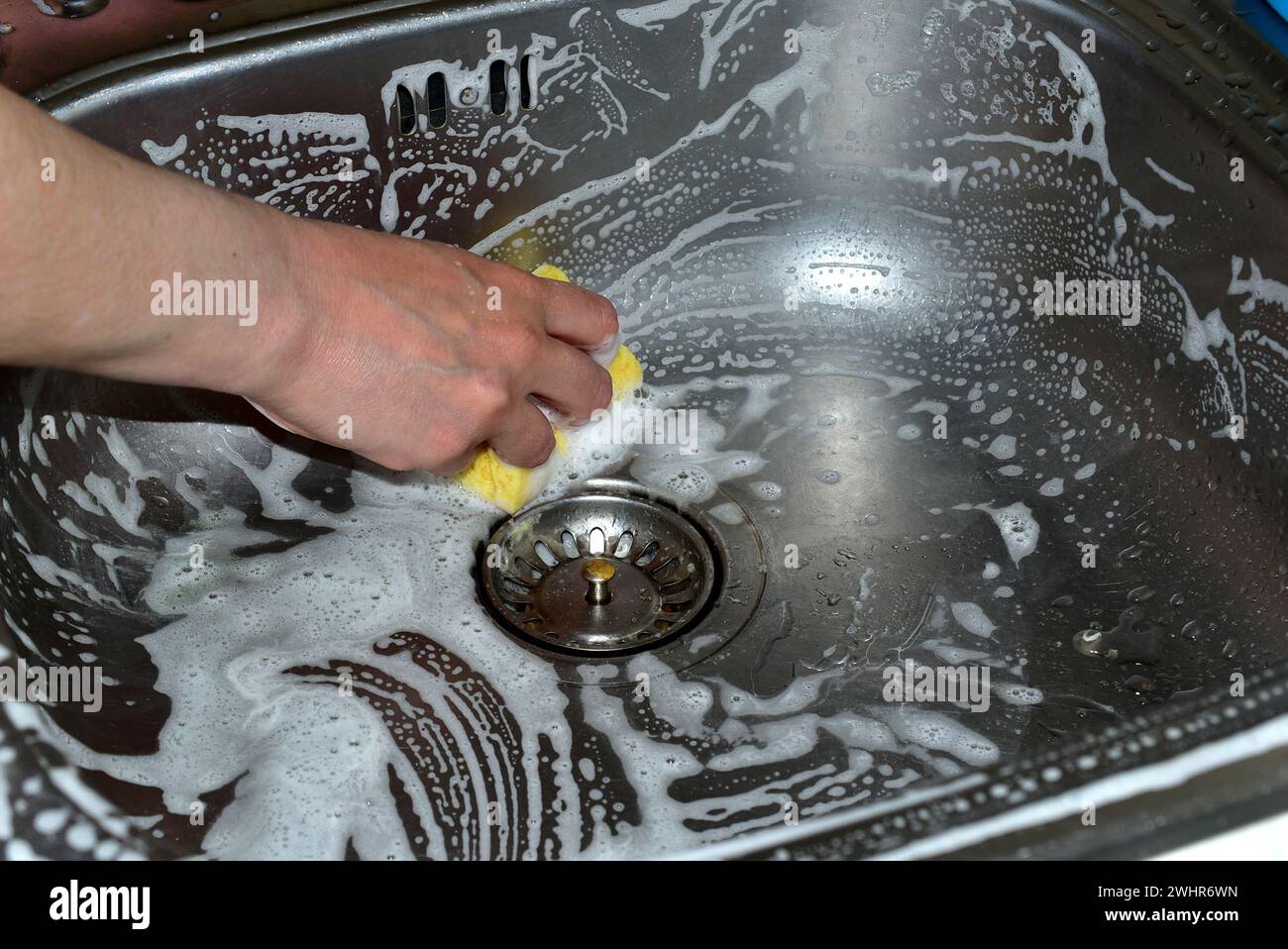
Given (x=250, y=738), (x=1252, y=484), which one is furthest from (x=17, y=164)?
(x=1252, y=484)

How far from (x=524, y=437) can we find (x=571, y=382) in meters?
0.05

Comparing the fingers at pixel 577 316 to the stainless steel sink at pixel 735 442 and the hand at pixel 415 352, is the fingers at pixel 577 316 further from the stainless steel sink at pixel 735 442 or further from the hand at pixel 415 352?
the stainless steel sink at pixel 735 442

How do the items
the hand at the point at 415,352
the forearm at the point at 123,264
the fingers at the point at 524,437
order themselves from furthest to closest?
the fingers at the point at 524,437 → the hand at the point at 415,352 → the forearm at the point at 123,264

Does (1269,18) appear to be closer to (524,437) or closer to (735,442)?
(735,442)

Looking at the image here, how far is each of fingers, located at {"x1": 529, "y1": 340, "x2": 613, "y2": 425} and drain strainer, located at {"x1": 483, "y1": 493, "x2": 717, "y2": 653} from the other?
0.08m

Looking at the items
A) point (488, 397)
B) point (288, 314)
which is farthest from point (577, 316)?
point (288, 314)

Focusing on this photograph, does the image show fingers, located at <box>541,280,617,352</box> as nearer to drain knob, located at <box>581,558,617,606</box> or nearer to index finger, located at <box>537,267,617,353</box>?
index finger, located at <box>537,267,617,353</box>

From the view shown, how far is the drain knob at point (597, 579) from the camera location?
0.83 m

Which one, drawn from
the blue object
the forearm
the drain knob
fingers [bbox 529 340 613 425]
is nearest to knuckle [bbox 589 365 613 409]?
fingers [bbox 529 340 613 425]

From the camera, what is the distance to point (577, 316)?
82 centimetres

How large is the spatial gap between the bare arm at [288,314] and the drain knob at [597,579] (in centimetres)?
9

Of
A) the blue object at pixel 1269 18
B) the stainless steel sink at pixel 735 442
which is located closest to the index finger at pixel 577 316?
the stainless steel sink at pixel 735 442

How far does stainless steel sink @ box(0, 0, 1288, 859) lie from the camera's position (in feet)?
2.30
